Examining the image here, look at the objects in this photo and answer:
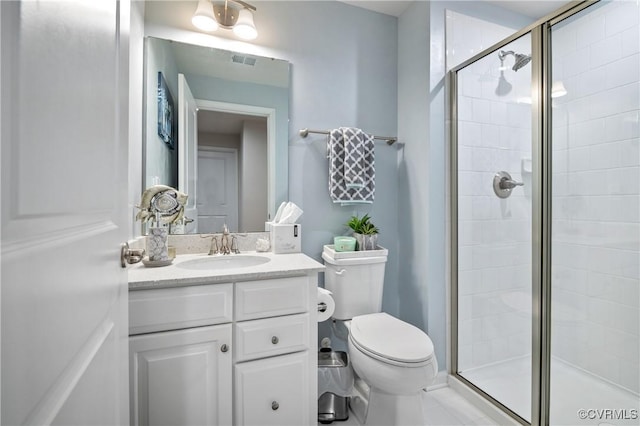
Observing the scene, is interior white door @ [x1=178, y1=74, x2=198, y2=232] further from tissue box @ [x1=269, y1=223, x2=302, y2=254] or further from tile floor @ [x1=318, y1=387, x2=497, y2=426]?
tile floor @ [x1=318, y1=387, x2=497, y2=426]

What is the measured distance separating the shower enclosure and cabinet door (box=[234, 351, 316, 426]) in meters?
1.09

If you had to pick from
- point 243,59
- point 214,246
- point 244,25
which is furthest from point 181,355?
point 244,25

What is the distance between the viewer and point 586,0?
50.3 inches

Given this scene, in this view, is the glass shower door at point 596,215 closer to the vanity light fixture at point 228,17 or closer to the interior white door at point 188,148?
the vanity light fixture at point 228,17

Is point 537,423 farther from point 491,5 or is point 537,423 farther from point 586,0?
point 491,5

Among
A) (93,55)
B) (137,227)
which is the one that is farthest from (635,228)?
(137,227)

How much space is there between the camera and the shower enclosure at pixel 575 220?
1.42m

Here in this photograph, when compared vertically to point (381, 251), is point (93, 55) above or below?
above

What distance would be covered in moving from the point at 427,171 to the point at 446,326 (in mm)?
972

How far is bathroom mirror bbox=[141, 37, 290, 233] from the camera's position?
5.24ft

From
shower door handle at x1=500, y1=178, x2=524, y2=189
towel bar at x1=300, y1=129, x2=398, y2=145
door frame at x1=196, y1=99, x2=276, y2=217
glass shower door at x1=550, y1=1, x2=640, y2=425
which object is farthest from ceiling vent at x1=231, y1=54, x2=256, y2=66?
shower door handle at x1=500, y1=178, x2=524, y2=189

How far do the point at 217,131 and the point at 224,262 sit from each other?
28.9 inches

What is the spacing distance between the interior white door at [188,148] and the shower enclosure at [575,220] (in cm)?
169

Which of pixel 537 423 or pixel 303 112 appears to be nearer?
pixel 537 423
